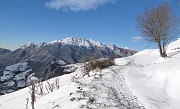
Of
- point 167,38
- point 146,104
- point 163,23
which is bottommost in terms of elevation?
point 146,104

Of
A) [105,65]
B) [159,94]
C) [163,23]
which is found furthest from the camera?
[163,23]

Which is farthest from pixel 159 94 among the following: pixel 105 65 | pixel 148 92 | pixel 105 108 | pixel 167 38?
pixel 167 38

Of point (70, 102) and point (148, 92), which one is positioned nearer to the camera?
point (70, 102)

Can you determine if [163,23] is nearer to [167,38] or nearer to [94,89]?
[167,38]

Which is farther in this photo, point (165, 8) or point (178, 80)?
point (165, 8)

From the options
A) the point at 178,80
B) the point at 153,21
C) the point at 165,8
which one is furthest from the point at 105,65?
the point at 178,80

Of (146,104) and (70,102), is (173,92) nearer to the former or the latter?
(146,104)

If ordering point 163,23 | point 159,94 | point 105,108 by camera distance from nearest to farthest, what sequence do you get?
1. point 105,108
2. point 159,94
3. point 163,23

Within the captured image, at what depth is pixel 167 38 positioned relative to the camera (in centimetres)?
3384

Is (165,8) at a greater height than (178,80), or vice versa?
(165,8)

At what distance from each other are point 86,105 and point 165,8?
27.8 m

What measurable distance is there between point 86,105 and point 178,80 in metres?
7.95

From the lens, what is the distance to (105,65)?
30.9 metres

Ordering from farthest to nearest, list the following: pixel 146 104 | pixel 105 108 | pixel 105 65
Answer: pixel 105 65 → pixel 146 104 → pixel 105 108
